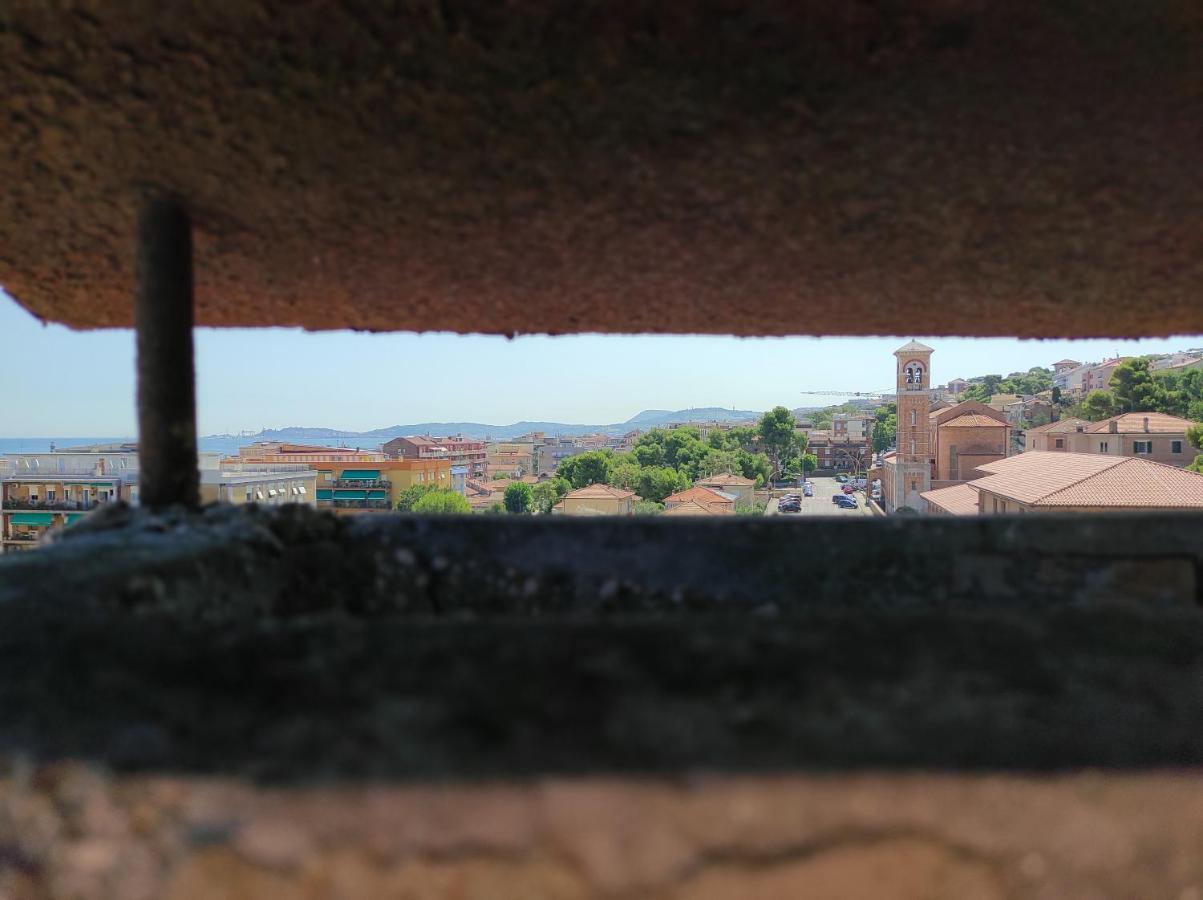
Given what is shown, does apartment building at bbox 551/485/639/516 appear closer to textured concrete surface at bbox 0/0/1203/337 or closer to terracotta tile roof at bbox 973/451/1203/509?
terracotta tile roof at bbox 973/451/1203/509

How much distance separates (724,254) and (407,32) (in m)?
1.11

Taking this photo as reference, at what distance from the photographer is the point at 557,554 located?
83.8 inches

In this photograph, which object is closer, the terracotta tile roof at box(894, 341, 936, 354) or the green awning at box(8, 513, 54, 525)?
the green awning at box(8, 513, 54, 525)

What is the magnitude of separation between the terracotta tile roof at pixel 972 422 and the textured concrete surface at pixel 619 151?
40.0 meters

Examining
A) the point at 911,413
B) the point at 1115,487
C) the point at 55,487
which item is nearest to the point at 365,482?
the point at 55,487

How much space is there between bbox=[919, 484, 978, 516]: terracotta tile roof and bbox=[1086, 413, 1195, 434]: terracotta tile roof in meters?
7.16

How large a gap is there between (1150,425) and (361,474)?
4380 centimetres

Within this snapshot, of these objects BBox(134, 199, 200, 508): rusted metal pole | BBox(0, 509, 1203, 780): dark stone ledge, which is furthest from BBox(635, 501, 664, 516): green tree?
BBox(0, 509, 1203, 780): dark stone ledge

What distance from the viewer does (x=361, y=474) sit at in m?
48.3

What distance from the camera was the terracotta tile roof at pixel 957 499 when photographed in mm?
26147

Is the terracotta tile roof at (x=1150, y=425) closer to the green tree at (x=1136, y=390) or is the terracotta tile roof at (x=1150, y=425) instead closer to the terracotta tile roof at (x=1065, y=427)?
the terracotta tile roof at (x=1065, y=427)

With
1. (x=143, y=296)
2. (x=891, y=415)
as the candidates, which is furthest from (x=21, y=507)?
(x=891, y=415)

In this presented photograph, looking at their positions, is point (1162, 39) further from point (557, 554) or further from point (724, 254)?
point (557, 554)

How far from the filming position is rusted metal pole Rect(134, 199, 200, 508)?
1.93 m
